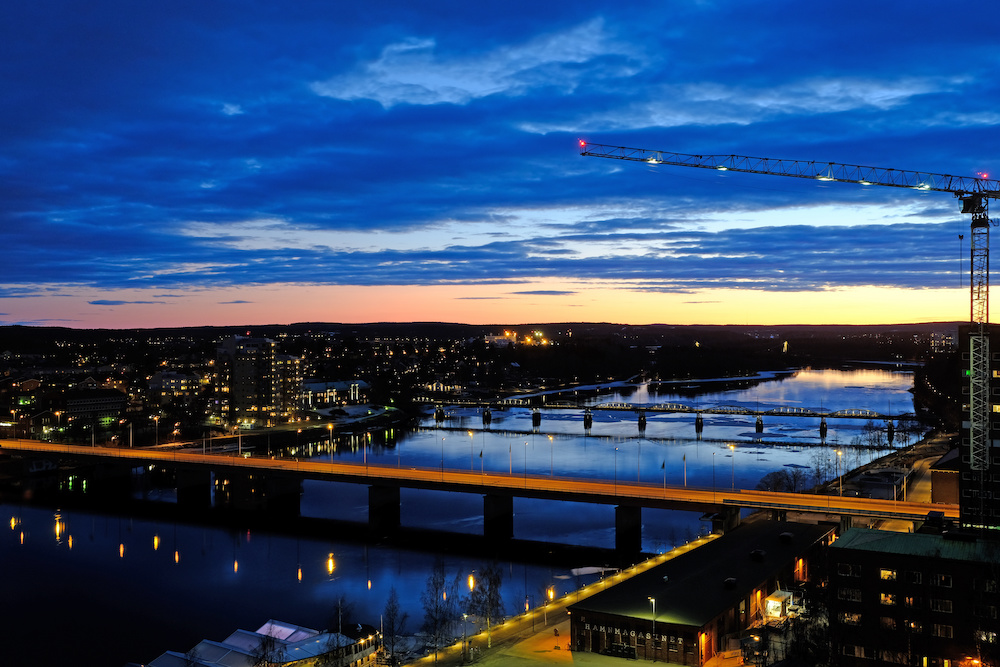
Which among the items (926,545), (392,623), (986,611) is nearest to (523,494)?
(392,623)

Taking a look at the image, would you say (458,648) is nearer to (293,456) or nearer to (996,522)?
(996,522)

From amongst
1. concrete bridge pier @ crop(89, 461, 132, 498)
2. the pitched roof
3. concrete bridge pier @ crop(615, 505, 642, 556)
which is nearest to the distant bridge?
concrete bridge pier @ crop(89, 461, 132, 498)

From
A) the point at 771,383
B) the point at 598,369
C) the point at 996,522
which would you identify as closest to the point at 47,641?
the point at 996,522

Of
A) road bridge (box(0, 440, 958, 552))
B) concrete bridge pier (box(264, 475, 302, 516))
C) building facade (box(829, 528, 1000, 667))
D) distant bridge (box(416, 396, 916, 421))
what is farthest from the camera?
distant bridge (box(416, 396, 916, 421))

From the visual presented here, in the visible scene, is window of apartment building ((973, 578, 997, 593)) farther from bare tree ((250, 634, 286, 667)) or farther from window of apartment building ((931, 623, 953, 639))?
bare tree ((250, 634, 286, 667))

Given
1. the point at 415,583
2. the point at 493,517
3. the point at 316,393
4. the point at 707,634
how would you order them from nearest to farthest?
the point at 707,634
the point at 415,583
the point at 493,517
the point at 316,393

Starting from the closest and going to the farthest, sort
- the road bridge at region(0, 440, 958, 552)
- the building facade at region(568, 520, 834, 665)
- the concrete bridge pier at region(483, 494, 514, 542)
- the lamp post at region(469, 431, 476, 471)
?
1. the building facade at region(568, 520, 834, 665)
2. the road bridge at region(0, 440, 958, 552)
3. the concrete bridge pier at region(483, 494, 514, 542)
4. the lamp post at region(469, 431, 476, 471)

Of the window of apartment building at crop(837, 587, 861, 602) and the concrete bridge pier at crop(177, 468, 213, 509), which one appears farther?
the concrete bridge pier at crop(177, 468, 213, 509)
